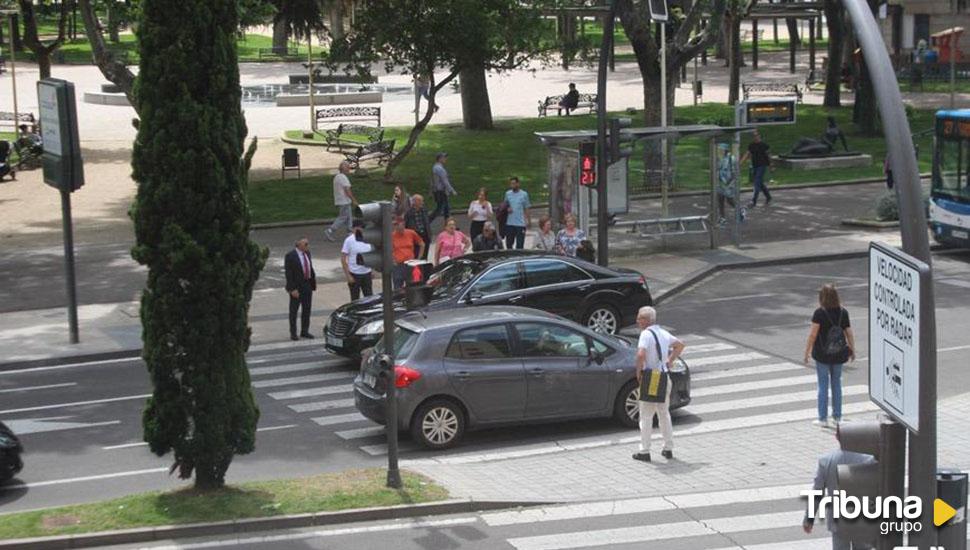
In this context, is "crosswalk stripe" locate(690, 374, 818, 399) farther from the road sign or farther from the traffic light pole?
the road sign

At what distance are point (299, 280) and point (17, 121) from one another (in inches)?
1006

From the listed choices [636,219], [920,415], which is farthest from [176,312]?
[636,219]

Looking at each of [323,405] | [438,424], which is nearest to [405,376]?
[438,424]

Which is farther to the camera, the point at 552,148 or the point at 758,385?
the point at 552,148

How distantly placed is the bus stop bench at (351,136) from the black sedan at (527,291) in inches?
809

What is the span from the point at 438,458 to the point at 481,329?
61.9 inches

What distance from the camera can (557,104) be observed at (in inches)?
2233

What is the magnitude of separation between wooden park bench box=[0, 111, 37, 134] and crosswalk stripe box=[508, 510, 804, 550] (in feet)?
116

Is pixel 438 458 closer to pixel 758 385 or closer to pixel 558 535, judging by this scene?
pixel 558 535

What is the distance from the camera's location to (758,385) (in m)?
19.5

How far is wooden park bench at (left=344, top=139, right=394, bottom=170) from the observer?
4019 centimetres

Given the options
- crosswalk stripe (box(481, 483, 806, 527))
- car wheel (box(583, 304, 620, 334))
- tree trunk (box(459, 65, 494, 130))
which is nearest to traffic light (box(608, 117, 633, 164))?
car wheel (box(583, 304, 620, 334))

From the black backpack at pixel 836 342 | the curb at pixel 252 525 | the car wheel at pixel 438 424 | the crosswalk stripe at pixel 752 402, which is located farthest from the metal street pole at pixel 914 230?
the crosswalk stripe at pixel 752 402

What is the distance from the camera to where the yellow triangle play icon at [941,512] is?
26.1 ft
